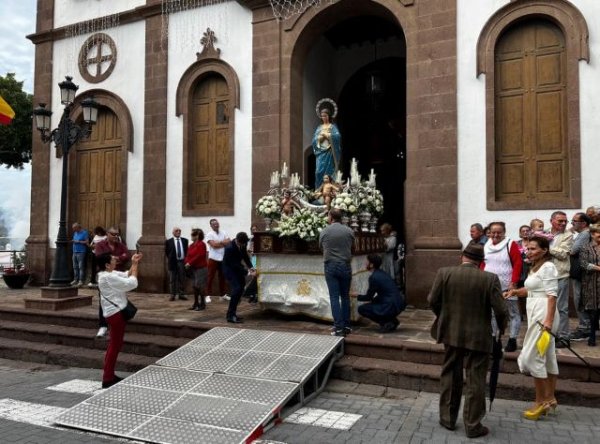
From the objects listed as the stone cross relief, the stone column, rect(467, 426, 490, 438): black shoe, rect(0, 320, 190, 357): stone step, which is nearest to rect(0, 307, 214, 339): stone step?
rect(0, 320, 190, 357): stone step

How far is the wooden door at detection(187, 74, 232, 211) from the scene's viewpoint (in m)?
12.4

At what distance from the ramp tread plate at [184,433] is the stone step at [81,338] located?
257 cm

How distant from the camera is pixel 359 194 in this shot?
8969mm

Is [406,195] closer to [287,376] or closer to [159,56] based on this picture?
[287,376]

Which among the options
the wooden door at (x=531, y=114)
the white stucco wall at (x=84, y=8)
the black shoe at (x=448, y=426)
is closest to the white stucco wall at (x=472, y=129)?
the wooden door at (x=531, y=114)

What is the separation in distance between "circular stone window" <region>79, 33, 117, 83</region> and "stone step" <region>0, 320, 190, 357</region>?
286 inches

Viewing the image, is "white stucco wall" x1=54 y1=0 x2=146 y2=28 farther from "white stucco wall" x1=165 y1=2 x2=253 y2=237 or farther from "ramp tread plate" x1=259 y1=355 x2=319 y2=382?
"ramp tread plate" x1=259 y1=355 x2=319 y2=382

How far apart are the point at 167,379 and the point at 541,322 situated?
3982 mm

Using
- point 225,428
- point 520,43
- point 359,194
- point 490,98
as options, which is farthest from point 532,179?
point 225,428

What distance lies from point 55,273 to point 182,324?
367 centimetres

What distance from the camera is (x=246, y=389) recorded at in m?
5.58

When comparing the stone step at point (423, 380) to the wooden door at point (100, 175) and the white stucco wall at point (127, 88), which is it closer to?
the white stucco wall at point (127, 88)

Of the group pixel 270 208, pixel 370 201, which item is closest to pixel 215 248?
pixel 270 208

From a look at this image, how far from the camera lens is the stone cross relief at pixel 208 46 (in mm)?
12375
